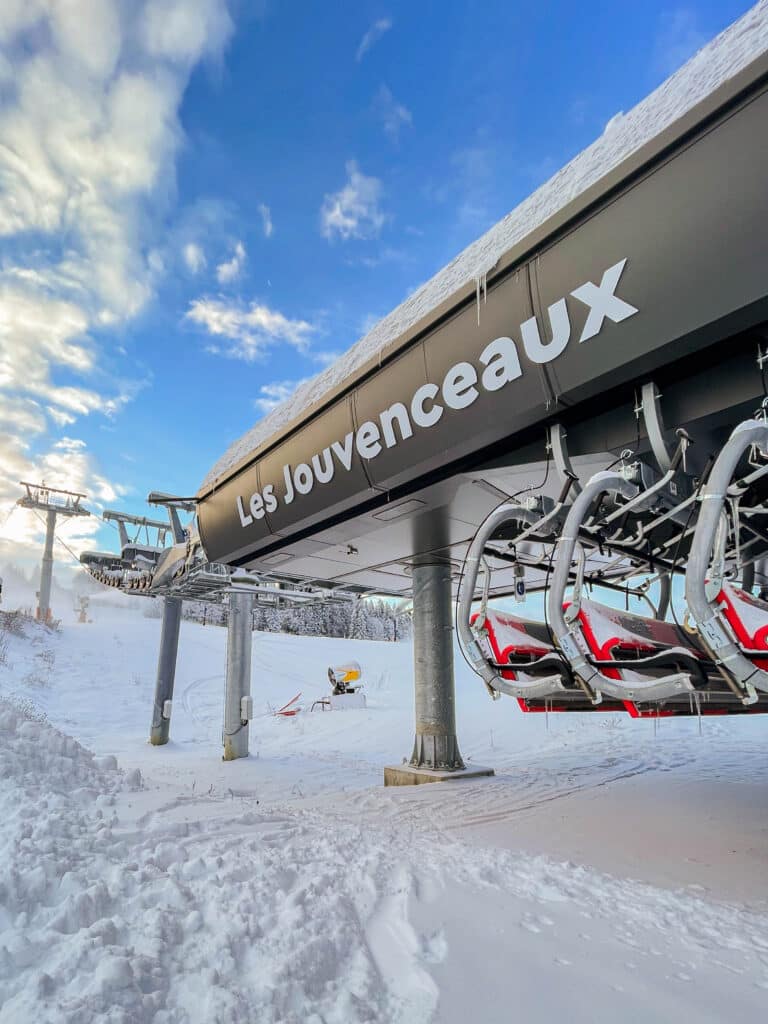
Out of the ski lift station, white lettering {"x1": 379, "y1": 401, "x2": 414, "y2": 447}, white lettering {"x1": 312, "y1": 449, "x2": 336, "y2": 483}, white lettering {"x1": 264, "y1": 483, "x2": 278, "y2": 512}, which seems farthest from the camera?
white lettering {"x1": 264, "y1": 483, "x2": 278, "y2": 512}

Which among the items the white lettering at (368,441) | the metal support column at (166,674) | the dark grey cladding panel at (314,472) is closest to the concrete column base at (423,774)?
the dark grey cladding panel at (314,472)

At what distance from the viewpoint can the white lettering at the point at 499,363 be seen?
160 inches

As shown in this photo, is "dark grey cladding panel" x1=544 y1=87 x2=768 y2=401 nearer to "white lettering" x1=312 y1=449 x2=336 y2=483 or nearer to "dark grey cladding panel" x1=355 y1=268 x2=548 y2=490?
"dark grey cladding panel" x1=355 y1=268 x2=548 y2=490

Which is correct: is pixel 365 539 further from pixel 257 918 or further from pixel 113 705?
pixel 113 705

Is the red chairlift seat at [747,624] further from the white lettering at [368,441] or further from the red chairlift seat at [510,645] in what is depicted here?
the white lettering at [368,441]

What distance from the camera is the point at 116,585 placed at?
648 inches

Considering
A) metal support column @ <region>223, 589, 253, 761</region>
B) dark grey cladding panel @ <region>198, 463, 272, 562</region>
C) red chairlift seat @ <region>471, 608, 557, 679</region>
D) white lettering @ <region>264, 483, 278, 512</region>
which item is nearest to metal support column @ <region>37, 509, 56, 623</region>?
metal support column @ <region>223, 589, 253, 761</region>

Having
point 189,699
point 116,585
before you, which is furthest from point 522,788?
point 189,699

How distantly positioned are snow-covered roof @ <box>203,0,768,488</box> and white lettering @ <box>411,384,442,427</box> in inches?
23.2

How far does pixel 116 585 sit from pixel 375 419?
1393 centimetres

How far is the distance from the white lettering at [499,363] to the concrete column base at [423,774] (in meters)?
6.50

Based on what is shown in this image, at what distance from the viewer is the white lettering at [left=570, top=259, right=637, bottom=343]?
3.42 m

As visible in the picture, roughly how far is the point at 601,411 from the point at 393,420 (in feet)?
5.72

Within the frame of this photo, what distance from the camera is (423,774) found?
8602mm
